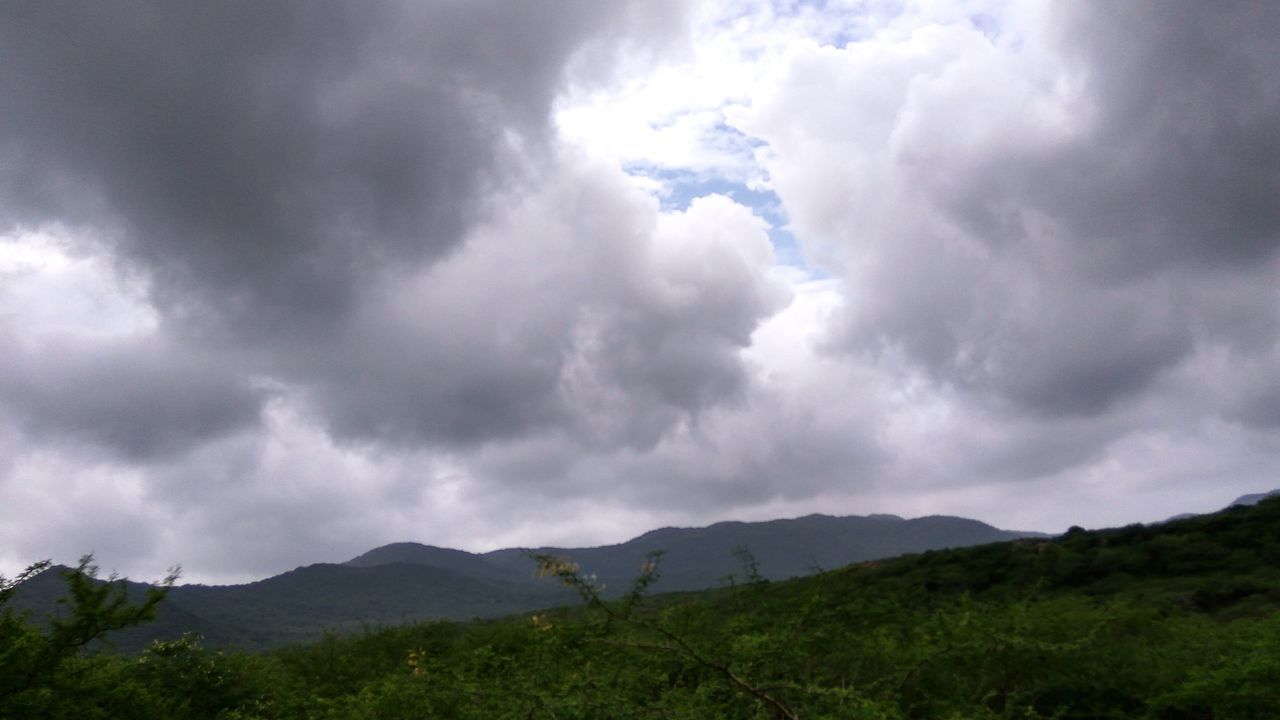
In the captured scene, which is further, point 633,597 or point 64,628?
point 64,628

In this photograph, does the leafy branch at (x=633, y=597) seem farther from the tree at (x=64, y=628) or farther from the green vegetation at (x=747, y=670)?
the tree at (x=64, y=628)

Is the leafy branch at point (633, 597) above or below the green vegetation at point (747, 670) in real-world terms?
above

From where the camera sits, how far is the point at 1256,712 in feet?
27.5

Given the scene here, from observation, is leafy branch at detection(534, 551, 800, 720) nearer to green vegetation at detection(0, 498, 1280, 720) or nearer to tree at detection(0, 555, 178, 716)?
green vegetation at detection(0, 498, 1280, 720)

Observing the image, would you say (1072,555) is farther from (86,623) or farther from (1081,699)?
(86,623)

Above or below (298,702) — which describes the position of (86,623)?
above

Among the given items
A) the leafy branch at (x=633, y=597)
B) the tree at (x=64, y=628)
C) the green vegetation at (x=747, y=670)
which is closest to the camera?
the leafy branch at (x=633, y=597)

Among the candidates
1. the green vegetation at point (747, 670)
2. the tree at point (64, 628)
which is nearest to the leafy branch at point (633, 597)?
the green vegetation at point (747, 670)

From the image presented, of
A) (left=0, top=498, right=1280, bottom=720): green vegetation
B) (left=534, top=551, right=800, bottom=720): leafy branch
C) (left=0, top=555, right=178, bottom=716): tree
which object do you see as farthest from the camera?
(left=0, top=555, right=178, bottom=716): tree

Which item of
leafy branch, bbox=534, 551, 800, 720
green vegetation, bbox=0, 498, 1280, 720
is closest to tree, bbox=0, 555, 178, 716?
green vegetation, bbox=0, 498, 1280, 720

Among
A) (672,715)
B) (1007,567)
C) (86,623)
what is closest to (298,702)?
(86,623)

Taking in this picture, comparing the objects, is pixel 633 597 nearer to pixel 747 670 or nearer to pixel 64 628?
pixel 747 670

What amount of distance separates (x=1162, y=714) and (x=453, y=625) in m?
22.1

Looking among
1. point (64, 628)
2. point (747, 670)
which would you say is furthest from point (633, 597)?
point (64, 628)
